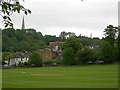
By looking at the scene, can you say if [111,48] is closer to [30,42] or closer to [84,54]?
[84,54]

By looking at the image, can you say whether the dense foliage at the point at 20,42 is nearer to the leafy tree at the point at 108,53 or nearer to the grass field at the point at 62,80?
the leafy tree at the point at 108,53

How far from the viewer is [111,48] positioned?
7150 cm

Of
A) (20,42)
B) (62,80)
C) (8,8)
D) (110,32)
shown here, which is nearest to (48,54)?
(110,32)

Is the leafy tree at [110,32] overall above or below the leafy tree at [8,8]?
above

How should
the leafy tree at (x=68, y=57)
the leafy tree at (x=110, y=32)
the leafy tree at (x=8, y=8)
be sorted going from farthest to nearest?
1. the leafy tree at (x=110, y=32)
2. the leafy tree at (x=68, y=57)
3. the leafy tree at (x=8, y=8)

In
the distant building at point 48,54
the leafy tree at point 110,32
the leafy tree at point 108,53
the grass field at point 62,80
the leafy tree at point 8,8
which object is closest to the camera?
the leafy tree at point 8,8

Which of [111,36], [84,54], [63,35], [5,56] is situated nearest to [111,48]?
[84,54]

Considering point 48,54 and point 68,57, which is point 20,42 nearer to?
point 48,54

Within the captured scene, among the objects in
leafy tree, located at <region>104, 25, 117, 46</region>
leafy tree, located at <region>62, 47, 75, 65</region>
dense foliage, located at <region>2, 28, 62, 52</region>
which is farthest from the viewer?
dense foliage, located at <region>2, 28, 62, 52</region>

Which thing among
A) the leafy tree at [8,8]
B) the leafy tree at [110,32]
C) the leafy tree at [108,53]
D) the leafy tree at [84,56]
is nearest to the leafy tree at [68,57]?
the leafy tree at [84,56]

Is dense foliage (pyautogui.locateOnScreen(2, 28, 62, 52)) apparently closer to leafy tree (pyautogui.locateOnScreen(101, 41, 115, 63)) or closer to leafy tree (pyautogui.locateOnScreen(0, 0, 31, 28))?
leafy tree (pyautogui.locateOnScreen(101, 41, 115, 63))

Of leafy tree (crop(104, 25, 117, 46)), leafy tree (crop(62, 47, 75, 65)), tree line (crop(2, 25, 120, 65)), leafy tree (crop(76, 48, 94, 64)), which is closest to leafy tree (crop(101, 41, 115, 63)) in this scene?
tree line (crop(2, 25, 120, 65))

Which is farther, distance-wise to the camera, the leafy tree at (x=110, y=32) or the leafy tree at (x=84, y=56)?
the leafy tree at (x=110, y=32)

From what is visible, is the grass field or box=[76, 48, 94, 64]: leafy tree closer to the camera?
the grass field
